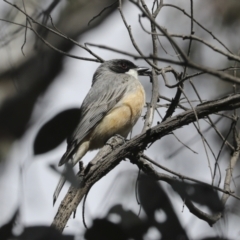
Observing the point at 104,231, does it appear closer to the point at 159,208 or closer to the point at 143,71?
the point at 159,208

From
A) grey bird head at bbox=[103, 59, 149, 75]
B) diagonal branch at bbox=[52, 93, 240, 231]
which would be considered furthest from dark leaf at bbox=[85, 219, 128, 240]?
grey bird head at bbox=[103, 59, 149, 75]

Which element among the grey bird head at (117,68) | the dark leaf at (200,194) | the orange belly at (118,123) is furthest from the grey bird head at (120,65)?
the dark leaf at (200,194)

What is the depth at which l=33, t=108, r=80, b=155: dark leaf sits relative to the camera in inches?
56.6

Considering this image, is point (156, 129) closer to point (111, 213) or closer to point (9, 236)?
point (111, 213)

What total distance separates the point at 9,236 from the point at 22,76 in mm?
430

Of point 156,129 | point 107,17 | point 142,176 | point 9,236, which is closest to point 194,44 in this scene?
point 107,17

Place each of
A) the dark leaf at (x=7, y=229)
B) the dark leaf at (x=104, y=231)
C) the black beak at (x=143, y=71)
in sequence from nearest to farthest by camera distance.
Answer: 1. the dark leaf at (x=7, y=229)
2. the dark leaf at (x=104, y=231)
3. the black beak at (x=143, y=71)

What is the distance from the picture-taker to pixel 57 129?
4.92 feet

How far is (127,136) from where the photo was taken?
5.89 m

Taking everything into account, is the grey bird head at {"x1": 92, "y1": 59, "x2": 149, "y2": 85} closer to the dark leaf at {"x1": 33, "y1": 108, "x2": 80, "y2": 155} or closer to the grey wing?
the grey wing

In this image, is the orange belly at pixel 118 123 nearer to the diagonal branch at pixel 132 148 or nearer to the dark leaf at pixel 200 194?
the diagonal branch at pixel 132 148

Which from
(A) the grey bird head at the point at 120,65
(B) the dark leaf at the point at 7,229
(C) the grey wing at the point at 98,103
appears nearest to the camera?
(B) the dark leaf at the point at 7,229

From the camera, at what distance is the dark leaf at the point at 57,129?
1438mm

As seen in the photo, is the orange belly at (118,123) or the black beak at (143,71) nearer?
the orange belly at (118,123)
